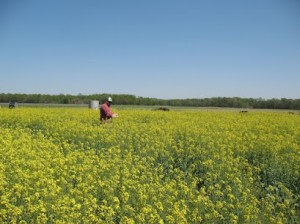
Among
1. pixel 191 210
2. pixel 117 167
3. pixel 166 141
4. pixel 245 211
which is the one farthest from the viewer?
pixel 166 141

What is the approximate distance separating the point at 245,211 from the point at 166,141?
6.65 m

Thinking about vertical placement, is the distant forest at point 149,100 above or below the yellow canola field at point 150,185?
above

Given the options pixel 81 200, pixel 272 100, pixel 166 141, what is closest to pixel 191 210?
pixel 81 200

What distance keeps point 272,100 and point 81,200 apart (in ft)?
209

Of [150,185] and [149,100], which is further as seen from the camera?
[149,100]

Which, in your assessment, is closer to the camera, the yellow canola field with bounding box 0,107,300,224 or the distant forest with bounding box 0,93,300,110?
the yellow canola field with bounding box 0,107,300,224

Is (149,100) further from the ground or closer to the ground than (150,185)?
further from the ground

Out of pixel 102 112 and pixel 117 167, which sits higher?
pixel 102 112

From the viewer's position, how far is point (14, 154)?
30.2ft

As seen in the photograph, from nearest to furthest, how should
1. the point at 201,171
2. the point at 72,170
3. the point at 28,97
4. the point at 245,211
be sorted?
the point at 245,211 < the point at 72,170 < the point at 201,171 < the point at 28,97

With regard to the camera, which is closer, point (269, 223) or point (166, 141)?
point (269, 223)

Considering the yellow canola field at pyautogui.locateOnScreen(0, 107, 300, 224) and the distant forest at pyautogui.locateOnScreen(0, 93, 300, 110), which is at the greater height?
the distant forest at pyautogui.locateOnScreen(0, 93, 300, 110)

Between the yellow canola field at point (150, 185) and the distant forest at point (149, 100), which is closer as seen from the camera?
the yellow canola field at point (150, 185)

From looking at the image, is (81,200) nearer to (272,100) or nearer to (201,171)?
(201,171)
